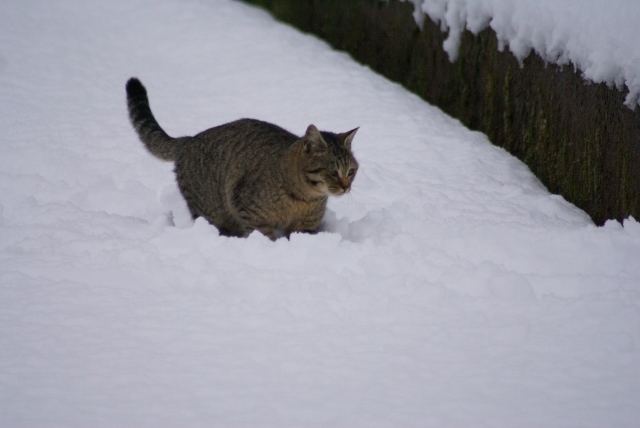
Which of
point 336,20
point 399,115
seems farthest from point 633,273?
point 336,20

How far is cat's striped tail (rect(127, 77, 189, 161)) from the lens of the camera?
17.5ft

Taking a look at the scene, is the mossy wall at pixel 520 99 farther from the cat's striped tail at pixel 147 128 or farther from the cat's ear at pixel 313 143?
the cat's striped tail at pixel 147 128

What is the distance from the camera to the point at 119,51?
8477mm

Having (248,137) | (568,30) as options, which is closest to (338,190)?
(248,137)

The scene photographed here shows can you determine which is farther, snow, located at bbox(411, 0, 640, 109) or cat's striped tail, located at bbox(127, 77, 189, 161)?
cat's striped tail, located at bbox(127, 77, 189, 161)

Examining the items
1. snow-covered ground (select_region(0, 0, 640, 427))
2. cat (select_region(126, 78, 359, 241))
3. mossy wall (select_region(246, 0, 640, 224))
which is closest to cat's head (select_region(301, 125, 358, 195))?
cat (select_region(126, 78, 359, 241))

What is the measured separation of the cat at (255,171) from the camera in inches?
179

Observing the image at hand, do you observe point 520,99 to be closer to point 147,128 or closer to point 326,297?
point 147,128

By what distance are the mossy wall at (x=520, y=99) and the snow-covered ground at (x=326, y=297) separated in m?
0.24

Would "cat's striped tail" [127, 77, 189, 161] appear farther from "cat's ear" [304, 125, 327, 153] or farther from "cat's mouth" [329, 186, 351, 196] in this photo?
"cat's mouth" [329, 186, 351, 196]

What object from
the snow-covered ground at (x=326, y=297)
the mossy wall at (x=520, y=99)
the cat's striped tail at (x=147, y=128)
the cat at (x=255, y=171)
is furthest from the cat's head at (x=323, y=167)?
the mossy wall at (x=520, y=99)

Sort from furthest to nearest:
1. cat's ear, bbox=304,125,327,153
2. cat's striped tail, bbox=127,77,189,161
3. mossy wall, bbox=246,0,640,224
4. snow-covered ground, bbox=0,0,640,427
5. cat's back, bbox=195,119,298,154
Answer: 1. cat's striped tail, bbox=127,77,189,161
2. cat's back, bbox=195,119,298,154
3. mossy wall, bbox=246,0,640,224
4. cat's ear, bbox=304,125,327,153
5. snow-covered ground, bbox=0,0,640,427

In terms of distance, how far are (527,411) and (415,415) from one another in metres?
0.41

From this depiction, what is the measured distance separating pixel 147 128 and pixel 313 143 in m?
1.48
